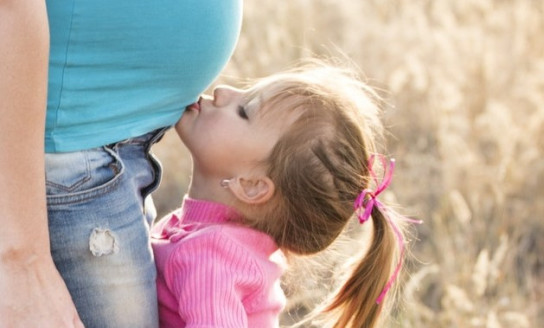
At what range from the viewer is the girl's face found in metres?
2.22

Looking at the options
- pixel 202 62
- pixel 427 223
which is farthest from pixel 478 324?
pixel 202 62

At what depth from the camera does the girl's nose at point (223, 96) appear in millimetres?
2297

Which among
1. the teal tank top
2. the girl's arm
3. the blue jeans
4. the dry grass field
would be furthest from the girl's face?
the dry grass field

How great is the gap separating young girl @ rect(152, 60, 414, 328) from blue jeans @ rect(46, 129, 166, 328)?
14 cm

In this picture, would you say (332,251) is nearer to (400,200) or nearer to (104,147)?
(104,147)

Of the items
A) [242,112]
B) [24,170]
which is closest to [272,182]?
[242,112]

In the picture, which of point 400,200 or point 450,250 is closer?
point 450,250

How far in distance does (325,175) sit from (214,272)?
1.18ft

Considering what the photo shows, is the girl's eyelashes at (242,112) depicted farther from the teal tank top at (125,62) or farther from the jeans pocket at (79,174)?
the jeans pocket at (79,174)

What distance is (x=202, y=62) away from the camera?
2.07 meters

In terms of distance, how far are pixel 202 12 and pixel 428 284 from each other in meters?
2.30

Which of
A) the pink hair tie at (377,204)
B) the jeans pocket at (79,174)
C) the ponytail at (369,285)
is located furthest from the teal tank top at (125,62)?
the ponytail at (369,285)

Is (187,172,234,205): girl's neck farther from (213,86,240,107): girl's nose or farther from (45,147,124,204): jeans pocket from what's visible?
(45,147,124,204): jeans pocket

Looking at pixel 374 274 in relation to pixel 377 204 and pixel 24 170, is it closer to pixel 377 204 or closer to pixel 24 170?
pixel 377 204
